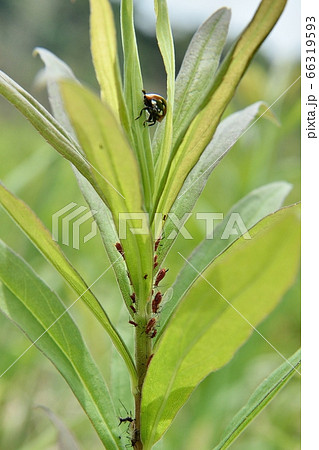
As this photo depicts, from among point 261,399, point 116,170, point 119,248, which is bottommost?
point 261,399

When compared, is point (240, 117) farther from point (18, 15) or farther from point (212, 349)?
point (18, 15)

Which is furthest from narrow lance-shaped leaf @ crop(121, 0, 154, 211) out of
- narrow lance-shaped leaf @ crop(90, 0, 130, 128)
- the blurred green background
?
the blurred green background

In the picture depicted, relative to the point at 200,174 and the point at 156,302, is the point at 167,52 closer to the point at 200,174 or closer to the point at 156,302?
the point at 200,174

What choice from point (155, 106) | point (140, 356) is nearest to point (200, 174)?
point (155, 106)

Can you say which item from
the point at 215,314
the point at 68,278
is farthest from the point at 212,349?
the point at 68,278

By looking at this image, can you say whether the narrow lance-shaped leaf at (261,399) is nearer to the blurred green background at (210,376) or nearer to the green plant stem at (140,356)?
the green plant stem at (140,356)

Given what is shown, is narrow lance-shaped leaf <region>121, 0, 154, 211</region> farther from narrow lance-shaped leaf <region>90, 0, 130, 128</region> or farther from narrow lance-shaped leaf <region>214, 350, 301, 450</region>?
narrow lance-shaped leaf <region>214, 350, 301, 450</region>

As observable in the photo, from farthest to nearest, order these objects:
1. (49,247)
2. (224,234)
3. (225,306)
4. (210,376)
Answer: (210,376)
(224,234)
(49,247)
(225,306)
